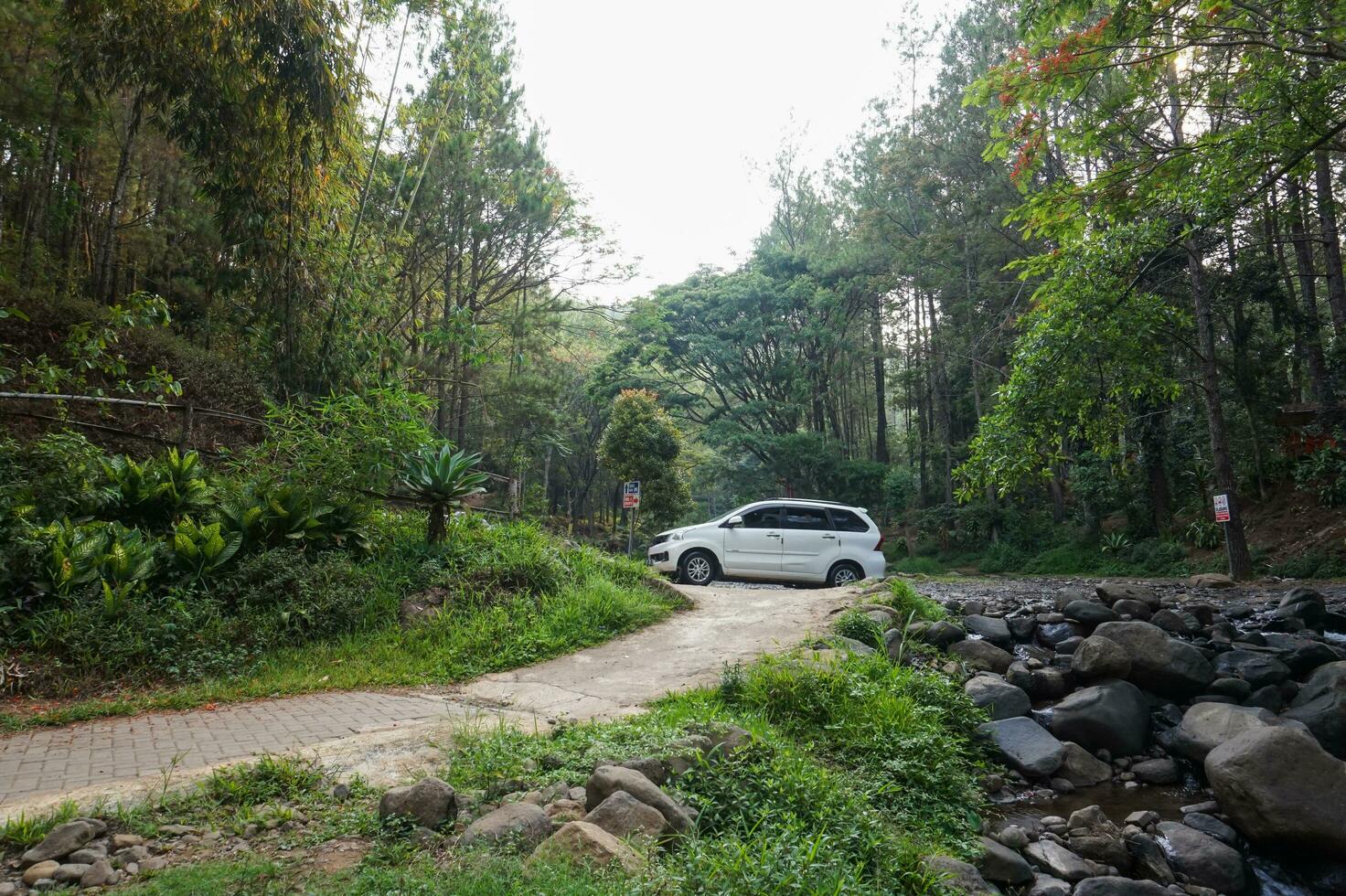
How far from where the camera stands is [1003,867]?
421 cm

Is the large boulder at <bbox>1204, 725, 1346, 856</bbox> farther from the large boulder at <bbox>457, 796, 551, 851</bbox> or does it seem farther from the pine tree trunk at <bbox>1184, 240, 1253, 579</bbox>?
the pine tree trunk at <bbox>1184, 240, 1253, 579</bbox>

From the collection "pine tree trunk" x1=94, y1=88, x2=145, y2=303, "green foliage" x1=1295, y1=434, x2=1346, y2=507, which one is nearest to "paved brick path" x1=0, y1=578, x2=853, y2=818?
"pine tree trunk" x1=94, y1=88, x2=145, y2=303

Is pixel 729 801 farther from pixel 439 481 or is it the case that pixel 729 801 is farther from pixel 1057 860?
pixel 439 481

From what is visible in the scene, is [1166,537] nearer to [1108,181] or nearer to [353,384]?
[1108,181]

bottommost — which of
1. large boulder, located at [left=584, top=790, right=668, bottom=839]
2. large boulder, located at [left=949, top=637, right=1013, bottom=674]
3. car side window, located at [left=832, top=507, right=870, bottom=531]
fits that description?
large boulder, located at [left=949, top=637, right=1013, bottom=674]

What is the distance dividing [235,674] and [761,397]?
965 inches

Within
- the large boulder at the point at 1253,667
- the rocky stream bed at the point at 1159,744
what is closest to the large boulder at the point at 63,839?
the rocky stream bed at the point at 1159,744

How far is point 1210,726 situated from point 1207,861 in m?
1.84

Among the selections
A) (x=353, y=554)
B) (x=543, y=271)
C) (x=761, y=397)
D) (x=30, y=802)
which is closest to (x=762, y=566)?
(x=353, y=554)

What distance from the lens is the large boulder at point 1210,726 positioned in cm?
584

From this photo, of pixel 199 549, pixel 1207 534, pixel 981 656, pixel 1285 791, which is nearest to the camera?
pixel 1285 791

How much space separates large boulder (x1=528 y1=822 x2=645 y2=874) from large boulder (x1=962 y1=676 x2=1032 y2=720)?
4.57 meters

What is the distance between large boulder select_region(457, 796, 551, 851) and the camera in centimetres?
298

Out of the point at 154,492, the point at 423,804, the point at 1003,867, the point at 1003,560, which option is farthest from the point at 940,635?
the point at 1003,560
